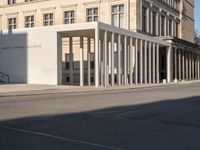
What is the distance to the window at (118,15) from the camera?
6253 centimetres

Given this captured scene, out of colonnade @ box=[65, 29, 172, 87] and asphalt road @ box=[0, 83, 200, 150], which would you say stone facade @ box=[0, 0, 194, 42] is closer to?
colonnade @ box=[65, 29, 172, 87]

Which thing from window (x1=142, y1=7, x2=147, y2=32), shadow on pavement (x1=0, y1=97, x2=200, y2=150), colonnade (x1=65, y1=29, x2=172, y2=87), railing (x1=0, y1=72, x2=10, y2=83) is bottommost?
shadow on pavement (x1=0, y1=97, x2=200, y2=150)

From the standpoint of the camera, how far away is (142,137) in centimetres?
1095

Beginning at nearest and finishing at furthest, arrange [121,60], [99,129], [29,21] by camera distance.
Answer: [99,129] < [121,60] < [29,21]

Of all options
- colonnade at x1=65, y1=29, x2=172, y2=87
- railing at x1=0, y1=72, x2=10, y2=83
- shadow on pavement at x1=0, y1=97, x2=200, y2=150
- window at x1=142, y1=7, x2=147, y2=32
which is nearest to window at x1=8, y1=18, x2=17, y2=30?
window at x1=142, y1=7, x2=147, y2=32

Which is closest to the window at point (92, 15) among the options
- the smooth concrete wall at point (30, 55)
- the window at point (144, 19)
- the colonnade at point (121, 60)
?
the window at point (144, 19)

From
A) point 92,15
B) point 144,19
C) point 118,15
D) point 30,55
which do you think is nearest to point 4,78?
point 30,55

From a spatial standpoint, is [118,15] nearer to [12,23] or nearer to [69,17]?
[69,17]

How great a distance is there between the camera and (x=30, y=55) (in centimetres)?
4369

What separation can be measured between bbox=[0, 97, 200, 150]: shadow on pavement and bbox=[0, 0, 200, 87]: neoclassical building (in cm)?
2525

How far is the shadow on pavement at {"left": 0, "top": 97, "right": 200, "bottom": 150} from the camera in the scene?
32.0ft

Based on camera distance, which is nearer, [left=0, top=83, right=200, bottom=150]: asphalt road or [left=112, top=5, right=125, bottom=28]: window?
[left=0, top=83, right=200, bottom=150]: asphalt road

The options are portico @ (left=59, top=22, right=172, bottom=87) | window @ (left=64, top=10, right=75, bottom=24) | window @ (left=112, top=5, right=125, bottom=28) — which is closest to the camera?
portico @ (left=59, top=22, right=172, bottom=87)

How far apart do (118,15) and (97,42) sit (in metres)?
23.0
